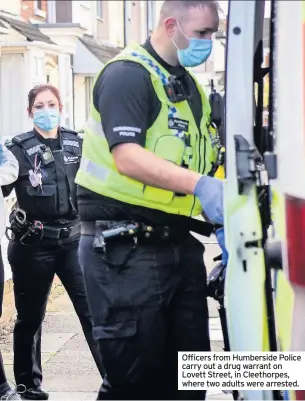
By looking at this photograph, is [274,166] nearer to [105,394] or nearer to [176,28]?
[176,28]

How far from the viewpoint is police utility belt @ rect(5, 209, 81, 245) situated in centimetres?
533

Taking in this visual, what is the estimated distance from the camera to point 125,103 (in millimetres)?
3277

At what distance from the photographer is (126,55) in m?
3.44

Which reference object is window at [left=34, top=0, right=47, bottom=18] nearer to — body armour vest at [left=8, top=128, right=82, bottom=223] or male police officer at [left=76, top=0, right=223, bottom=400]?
body armour vest at [left=8, top=128, right=82, bottom=223]

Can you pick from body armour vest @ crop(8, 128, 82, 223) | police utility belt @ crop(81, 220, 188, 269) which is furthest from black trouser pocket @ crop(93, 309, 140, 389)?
body armour vest @ crop(8, 128, 82, 223)

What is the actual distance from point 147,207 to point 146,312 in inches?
15.0

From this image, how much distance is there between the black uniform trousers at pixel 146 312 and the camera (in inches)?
134

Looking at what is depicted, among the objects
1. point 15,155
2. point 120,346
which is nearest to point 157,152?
point 120,346

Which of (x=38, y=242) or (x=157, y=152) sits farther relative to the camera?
(x=38, y=242)

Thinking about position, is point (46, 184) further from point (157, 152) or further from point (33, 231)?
point (157, 152)

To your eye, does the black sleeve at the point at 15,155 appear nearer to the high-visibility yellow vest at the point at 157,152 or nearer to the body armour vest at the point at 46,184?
the body armour vest at the point at 46,184

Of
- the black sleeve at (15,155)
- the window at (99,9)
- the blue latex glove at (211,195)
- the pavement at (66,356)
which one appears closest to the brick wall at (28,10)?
the window at (99,9)

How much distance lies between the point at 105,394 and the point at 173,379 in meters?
0.26

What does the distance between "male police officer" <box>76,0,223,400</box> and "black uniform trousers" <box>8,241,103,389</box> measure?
1826 mm
